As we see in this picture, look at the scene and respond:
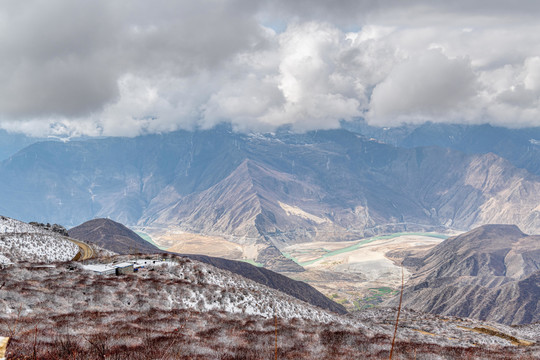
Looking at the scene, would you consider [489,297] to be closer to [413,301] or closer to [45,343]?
[413,301]

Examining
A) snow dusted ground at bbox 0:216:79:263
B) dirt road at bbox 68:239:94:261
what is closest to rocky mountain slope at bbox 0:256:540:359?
snow dusted ground at bbox 0:216:79:263

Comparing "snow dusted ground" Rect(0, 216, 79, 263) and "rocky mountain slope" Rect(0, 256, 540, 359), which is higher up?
"snow dusted ground" Rect(0, 216, 79, 263)

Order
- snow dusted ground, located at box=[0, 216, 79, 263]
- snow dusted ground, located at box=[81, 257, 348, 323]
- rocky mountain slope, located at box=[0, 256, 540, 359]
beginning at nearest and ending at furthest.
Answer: rocky mountain slope, located at box=[0, 256, 540, 359] < snow dusted ground, located at box=[81, 257, 348, 323] < snow dusted ground, located at box=[0, 216, 79, 263]

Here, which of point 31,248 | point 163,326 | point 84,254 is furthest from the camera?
point 84,254

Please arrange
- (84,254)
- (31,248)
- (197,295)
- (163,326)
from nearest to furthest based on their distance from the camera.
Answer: (163,326)
(197,295)
(31,248)
(84,254)

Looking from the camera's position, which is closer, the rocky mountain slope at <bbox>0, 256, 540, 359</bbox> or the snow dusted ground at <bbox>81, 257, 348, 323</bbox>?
the rocky mountain slope at <bbox>0, 256, 540, 359</bbox>

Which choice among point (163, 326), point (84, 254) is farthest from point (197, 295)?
point (84, 254)

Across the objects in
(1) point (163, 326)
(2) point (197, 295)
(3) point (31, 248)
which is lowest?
(1) point (163, 326)

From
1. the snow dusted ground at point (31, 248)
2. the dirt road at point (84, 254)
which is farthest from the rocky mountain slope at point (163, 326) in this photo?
the dirt road at point (84, 254)

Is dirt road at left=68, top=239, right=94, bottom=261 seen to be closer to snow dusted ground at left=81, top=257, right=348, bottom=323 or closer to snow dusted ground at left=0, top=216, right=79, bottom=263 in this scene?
snow dusted ground at left=0, top=216, right=79, bottom=263

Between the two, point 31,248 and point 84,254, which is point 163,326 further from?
point 84,254

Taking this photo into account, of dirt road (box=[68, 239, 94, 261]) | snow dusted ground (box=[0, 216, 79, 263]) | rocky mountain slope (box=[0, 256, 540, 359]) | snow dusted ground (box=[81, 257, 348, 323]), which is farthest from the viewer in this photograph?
dirt road (box=[68, 239, 94, 261])
